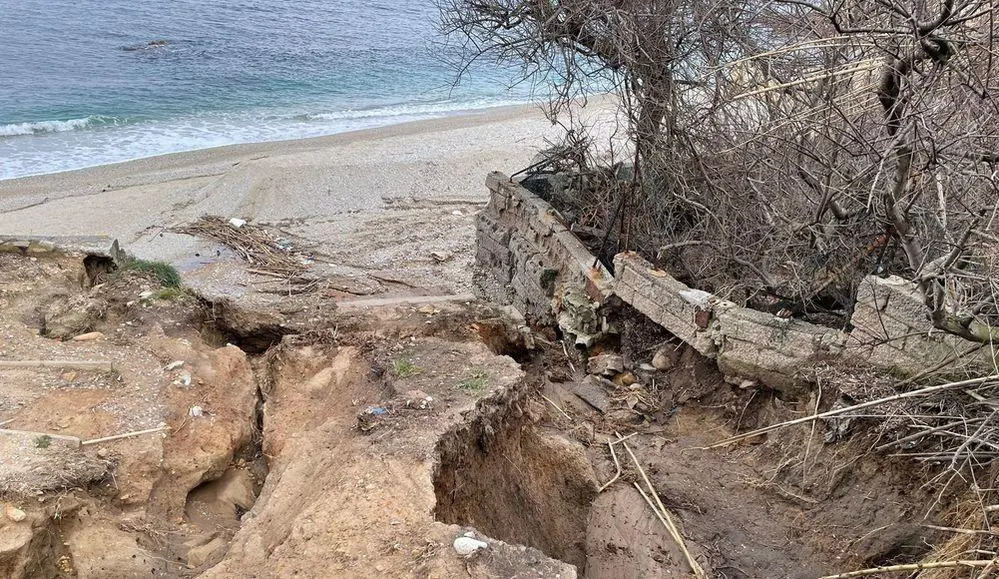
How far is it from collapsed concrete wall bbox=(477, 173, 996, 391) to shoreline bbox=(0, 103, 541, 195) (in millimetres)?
9687

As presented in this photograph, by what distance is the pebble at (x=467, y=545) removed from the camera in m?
3.63

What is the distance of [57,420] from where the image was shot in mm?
4773

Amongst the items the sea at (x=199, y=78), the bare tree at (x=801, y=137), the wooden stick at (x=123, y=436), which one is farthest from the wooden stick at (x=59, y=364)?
the sea at (x=199, y=78)

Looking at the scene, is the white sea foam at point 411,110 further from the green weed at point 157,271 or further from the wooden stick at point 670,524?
the wooden stick at point 670,524

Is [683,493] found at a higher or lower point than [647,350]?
lower

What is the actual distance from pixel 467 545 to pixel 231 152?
1500 cm

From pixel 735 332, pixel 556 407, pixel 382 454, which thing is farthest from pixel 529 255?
pixel 382 454

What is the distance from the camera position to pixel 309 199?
44.6 feet

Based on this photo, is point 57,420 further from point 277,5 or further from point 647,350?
point 277,5

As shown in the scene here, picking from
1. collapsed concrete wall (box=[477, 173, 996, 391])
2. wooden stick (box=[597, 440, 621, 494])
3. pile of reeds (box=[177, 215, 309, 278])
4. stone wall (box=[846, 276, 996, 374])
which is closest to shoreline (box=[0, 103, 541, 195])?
pile of reeds (box=[177, 215, 309, 278])

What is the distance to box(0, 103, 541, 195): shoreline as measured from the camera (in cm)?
1442

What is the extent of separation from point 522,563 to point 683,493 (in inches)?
85.7

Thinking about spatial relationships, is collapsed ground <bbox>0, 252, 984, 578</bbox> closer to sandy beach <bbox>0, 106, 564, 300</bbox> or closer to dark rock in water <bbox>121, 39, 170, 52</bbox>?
sandy beach <bbox>0, 106, 564, 300</bbox>

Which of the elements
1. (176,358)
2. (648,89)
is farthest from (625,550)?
(648,89)
